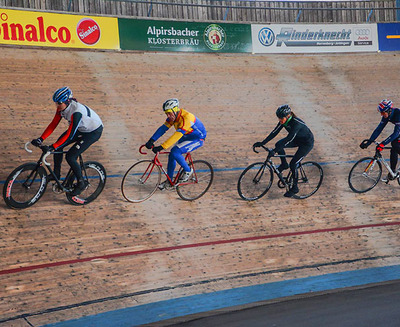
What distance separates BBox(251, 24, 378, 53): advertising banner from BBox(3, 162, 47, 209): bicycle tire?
8.48m

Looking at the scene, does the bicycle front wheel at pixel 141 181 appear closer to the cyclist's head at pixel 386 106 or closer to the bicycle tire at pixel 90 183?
the bicycle tire at pixel 90 183

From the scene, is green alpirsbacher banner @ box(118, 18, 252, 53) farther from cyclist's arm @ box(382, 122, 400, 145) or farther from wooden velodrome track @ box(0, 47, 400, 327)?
cyclist's arm @ box(382, 122, 400, 145)

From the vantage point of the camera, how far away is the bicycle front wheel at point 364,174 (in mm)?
7160

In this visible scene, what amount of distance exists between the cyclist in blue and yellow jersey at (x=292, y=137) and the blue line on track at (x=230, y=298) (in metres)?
1.81

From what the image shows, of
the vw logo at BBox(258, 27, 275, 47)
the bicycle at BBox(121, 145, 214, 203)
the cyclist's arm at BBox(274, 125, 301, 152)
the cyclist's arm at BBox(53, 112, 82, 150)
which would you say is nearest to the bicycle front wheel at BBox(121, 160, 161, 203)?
the bicycle at BBox(121, 145, 214, 203)

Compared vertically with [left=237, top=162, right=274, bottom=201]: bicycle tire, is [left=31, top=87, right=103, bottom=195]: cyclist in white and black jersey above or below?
above

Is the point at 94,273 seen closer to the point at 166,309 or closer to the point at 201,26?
the point at 166,309

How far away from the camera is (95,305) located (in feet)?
13.9

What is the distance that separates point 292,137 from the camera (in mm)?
6254

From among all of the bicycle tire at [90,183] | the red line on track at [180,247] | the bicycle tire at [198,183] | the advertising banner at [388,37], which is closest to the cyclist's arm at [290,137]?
the bicycle tire at [198,183]

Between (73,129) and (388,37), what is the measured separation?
11402mm

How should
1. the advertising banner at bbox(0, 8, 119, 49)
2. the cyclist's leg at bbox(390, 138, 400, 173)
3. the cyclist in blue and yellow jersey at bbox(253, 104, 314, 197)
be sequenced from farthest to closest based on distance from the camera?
the advertising banner at bbox(0, 8, 119, 49) → the cyclist's leg at bbox(390, 138, 400, 173) → the cyclist in blue and yellow jersey at bbox(253, 104, 314, 197)

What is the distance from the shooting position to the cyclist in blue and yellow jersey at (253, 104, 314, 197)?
6160 mm

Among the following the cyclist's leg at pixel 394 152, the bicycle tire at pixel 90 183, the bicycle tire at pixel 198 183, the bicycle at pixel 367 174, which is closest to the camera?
the bicycle tire at pixel 90 183
